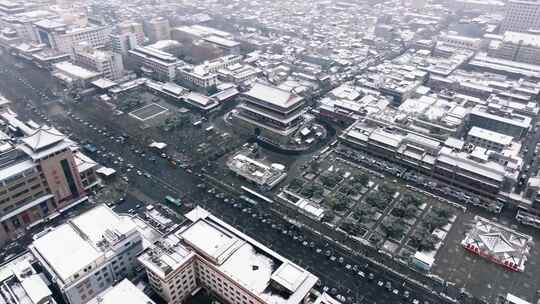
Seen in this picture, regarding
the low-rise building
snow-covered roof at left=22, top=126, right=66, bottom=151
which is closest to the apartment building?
the low-rise building

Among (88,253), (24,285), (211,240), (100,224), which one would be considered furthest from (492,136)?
(24,285)

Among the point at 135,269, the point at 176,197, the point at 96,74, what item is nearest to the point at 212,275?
the point at 135,269

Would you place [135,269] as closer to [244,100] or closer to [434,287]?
[434,287]

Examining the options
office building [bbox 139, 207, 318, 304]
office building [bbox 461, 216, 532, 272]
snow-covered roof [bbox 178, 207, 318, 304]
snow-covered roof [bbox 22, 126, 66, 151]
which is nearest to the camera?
snow-covered roof [bbox 178, 207, 318, 304]

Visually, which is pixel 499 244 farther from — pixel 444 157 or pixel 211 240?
pixel 211 240

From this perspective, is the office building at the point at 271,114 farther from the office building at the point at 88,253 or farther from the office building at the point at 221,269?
the office building at the point at 88,253

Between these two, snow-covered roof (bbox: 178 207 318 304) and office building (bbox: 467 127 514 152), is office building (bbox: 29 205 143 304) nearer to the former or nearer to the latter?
snow-covered roof (bbox: 178 207 318 304)

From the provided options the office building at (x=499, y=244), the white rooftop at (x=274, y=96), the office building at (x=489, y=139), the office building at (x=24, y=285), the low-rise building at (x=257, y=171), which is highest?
the white rooftop at (x=274, y=96)

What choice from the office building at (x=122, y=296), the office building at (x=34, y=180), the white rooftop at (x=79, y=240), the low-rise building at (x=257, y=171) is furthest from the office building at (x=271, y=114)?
the office building at (x=122, y=296)
